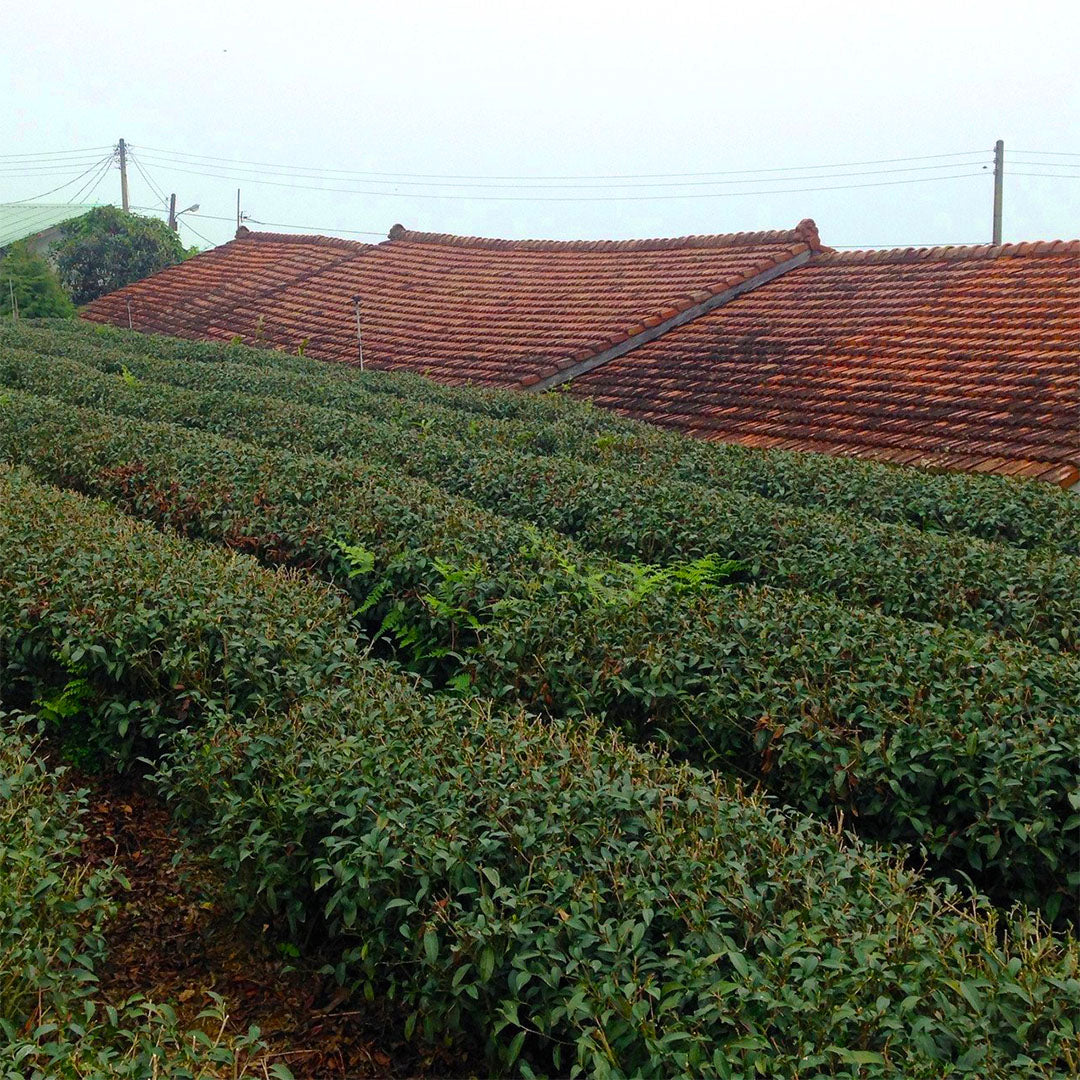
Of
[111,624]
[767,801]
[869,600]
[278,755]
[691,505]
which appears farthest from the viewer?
[691,505]

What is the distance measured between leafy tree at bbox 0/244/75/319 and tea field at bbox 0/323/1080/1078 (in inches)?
949

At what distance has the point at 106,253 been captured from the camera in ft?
119

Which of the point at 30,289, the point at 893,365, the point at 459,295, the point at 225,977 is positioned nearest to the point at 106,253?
the point at 30,289

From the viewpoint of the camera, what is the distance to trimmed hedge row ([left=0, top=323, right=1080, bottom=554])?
360 inches

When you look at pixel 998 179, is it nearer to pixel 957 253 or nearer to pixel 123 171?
pixel 957 253

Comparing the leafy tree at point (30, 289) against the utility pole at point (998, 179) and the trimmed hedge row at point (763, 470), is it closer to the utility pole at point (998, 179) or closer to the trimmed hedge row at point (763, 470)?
the trimmed hedge row at point (763, 470)

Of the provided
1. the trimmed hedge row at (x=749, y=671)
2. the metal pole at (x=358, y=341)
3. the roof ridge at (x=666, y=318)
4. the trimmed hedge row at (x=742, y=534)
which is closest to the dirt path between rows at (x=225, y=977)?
the trimmed hedge row at (x=749, y=671)

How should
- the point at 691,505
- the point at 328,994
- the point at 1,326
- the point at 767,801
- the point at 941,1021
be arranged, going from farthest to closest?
the point at 1,326, the point at 691,505, the point at 767,801, the point at 328,994, the point at 941,1021

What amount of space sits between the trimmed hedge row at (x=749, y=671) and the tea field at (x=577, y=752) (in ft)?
0.08

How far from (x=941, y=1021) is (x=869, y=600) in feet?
14.7

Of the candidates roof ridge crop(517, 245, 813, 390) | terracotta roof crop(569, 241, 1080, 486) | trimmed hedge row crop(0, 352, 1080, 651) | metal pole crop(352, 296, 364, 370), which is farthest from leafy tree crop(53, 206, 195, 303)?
trimmed hedge row crop(0, 352, 1080, 651)

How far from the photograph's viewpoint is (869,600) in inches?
294

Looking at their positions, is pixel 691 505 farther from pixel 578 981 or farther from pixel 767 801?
pixel 578 981

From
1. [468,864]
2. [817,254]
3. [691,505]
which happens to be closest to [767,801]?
[468,864]
